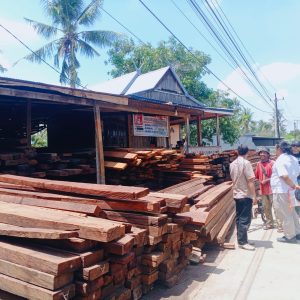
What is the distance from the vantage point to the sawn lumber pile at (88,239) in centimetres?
279

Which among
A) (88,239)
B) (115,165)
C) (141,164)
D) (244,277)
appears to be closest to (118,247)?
(88,239)

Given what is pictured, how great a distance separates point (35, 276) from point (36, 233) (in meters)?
0.37

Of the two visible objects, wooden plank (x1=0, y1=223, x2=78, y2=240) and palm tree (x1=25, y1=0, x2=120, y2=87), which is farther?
palm tree (x1=25, y1=0, x2=120, y2=87)

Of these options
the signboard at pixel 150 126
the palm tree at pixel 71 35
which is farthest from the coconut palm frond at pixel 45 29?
the signboard at pixel 150 126

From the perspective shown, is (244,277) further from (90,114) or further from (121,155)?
(90,114)

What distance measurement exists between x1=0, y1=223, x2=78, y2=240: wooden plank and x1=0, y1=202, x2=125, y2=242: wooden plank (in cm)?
12

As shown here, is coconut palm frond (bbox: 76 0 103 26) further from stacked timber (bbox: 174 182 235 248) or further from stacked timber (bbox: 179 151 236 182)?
stacked timber (bbox: 174 182 235 248)

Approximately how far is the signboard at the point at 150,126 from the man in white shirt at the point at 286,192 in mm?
6011

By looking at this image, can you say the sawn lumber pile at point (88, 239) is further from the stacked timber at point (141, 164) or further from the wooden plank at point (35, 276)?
the stacked timber at point (141, 164)

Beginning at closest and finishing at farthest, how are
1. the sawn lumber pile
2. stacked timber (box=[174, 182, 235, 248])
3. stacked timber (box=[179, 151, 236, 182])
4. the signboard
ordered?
the sawn lumber pile < stacked timber (box=[174, 182, 235, 248]) < stacked timber (box=[179, 151, 236, 182]) < the signboard

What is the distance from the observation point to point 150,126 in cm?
1216

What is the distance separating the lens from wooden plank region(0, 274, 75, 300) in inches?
103

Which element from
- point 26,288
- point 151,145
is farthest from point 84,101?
point 151,145

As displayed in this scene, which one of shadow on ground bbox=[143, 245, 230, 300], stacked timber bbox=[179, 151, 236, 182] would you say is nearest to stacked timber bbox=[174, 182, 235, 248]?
shadow on ground bbox=[143, 245, 230, 300]
